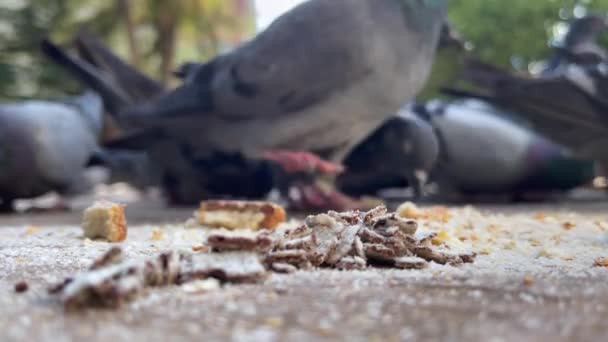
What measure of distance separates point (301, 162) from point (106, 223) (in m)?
1.20

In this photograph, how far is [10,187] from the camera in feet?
10.7

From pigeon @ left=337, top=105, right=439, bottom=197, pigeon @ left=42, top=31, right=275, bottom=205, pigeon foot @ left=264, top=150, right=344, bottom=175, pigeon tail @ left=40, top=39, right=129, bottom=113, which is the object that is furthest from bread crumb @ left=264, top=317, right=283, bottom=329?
pigeon tail @ left=40, top=39, right=129, bottom=113

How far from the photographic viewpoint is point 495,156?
154 inches

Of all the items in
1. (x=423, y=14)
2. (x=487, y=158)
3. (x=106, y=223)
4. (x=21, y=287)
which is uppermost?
(x=423, y=14)

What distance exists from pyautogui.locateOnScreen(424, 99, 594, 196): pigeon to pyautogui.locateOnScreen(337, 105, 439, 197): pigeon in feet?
2.05

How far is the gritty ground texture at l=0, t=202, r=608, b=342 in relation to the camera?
744 mm

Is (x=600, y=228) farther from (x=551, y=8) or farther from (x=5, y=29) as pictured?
(x=5, y=29)

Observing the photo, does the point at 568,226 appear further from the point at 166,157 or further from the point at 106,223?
the point at 166,157

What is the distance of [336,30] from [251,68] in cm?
40

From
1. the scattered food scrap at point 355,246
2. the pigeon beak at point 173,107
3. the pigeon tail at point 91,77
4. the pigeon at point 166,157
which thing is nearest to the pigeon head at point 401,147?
the pigeon at point 166,157

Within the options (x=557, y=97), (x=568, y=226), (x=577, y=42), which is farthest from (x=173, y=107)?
(x=577, y=42)

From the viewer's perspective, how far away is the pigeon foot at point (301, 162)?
109 inches

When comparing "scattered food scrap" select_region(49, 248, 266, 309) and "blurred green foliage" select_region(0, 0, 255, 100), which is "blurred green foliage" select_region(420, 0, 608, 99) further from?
"scattered food scrap" select_region(49, 248, 266, 309)

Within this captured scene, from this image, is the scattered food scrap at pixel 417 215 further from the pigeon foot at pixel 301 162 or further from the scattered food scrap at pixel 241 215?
the pigeon foot at pixel 301 162
